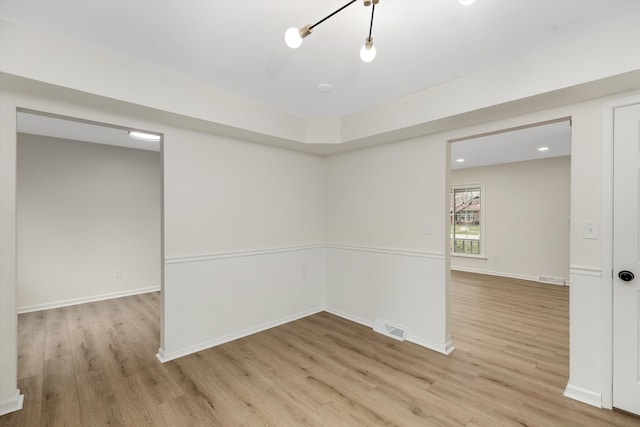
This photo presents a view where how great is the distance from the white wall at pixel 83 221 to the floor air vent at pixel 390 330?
13.4ft

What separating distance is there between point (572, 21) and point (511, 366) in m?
2.77

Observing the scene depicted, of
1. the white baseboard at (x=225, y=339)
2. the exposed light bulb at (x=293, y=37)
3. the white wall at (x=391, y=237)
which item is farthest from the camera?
the white wall at (x=391, y=237)

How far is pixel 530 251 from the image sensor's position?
6.09 metres

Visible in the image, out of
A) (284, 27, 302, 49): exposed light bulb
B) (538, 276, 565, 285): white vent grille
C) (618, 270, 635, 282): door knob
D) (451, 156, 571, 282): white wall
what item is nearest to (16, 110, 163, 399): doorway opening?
(284, 27, 302, 49): exposed light bulb

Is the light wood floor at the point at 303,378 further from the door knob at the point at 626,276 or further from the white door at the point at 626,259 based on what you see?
the door knob at the point at 626,276

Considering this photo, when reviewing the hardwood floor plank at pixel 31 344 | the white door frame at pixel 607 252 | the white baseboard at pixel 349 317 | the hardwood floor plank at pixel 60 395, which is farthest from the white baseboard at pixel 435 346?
the hardwood floor plank at pixel 31 344

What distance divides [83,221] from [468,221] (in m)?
7.99

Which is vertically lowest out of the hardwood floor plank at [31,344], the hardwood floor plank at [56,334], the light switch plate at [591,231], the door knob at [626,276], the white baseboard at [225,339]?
the hardwood floor plank at [56,334]

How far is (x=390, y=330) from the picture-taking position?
3377 mm

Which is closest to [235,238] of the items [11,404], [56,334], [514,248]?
[11,404]

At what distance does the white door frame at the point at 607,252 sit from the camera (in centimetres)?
209

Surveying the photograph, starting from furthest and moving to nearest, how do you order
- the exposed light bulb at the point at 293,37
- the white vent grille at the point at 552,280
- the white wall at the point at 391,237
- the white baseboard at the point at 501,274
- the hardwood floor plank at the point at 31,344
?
the white baseboard at the point at 501,274 → the white vent grille at the point at 552,280 → the white wall at the point at 391,237 → the hardwood floor plank at the point at 31,344 → the exposed light bulb at the point at 293,37

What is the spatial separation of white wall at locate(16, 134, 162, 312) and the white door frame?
5.96 meters

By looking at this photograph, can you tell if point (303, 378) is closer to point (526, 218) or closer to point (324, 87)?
point (324, 87)
